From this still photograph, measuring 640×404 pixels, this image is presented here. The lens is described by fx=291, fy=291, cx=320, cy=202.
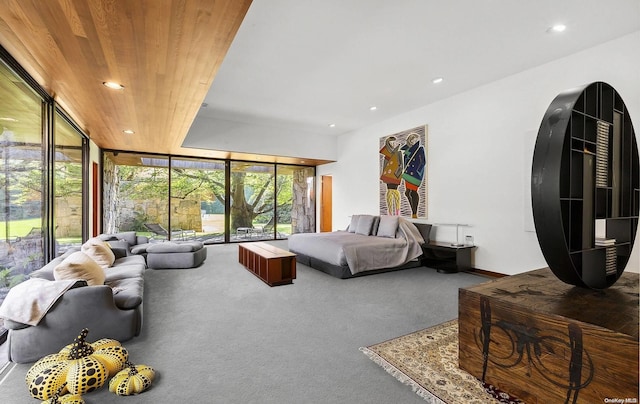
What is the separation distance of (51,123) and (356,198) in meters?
6.28

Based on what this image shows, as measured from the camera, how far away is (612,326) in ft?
4.81

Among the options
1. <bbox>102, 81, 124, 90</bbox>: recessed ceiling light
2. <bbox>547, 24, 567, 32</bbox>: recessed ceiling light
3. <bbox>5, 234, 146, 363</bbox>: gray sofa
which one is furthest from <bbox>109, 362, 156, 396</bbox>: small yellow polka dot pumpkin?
<bbox>547, 24, 567, 32</bbox>: recessed ceiling light

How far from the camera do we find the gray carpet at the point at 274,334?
1872mm

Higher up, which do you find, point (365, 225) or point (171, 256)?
point (365, 225)

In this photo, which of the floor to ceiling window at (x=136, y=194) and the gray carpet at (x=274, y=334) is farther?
the floor to ceiling window at (x=136, y=194)

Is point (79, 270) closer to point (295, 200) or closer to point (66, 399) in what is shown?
point (66, 399)

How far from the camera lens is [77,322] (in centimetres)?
231

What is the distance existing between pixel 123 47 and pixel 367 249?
401cm

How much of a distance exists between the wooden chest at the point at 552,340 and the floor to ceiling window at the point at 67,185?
15.7 feet

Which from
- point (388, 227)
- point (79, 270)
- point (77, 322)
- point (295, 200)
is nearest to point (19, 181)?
point (79, 270)

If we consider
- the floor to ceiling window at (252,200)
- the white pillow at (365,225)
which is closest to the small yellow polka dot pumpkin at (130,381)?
the white pillow at (365,225)

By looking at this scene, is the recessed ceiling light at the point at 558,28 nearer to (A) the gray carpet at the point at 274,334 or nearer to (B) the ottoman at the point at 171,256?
(A) the gray carpet at the point at 274,334

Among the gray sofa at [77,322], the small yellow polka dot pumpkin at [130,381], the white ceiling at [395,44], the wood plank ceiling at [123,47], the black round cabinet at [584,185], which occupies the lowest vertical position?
the small yellow polka dot pumpkin at [130,381]

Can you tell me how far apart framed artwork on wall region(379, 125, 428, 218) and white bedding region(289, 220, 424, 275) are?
734mm
